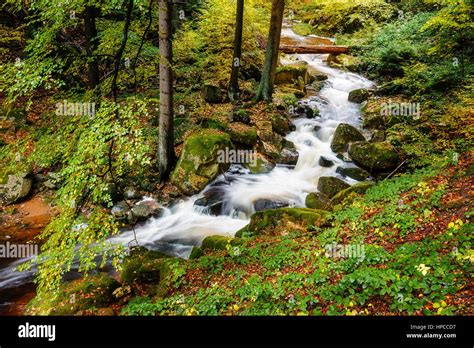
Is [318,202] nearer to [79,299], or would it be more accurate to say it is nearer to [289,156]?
[289,156]

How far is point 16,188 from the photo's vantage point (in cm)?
1102

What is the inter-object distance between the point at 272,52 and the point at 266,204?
25.3 ft

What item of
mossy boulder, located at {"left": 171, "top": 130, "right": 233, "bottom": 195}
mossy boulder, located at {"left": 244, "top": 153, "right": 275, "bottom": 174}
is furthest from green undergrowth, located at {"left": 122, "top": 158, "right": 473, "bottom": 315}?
mossy boulder, located at {"left": 244, "top": 153, "right": 275, "bottom": 174}

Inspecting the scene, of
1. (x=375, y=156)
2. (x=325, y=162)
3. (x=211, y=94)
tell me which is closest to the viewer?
(x=375, y=156)

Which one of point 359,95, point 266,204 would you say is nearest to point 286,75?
point 359,95

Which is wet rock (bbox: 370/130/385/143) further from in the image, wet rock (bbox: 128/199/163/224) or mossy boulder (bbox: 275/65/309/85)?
wet rock (bbox: 128/199/163/224)

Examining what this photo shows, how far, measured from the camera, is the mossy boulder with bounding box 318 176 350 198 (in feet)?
32.3

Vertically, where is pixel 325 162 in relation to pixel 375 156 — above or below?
below

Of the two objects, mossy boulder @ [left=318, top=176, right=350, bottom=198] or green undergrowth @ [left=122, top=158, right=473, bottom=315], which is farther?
mossy boulder @ [left=318, top=176, right=350, bottom=198]

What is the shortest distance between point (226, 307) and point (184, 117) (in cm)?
1008

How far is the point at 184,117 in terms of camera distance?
44.9 ft

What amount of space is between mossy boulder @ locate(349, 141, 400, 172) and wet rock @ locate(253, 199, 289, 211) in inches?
130
